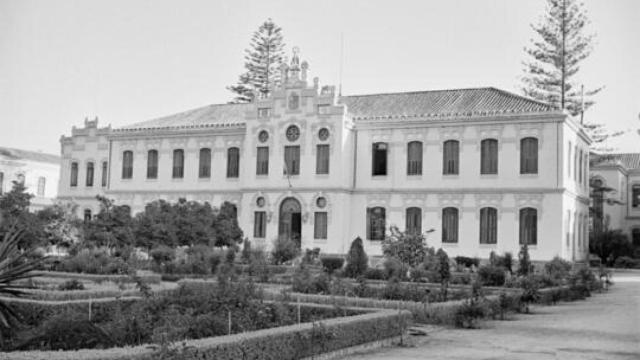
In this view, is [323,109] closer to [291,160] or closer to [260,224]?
[291,160]

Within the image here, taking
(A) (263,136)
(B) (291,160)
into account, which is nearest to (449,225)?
(B) (291,160)

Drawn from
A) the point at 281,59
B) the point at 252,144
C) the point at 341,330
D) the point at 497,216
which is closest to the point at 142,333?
the point at 341,330

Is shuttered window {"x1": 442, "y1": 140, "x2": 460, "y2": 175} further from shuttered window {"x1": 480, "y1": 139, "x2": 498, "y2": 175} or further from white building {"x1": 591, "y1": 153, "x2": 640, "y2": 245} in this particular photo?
white building {"x1": 591, "y1": 153, "x2": 640, "y2": 245}

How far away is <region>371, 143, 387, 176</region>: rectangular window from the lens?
40906 mm

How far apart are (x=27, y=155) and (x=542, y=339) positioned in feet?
185

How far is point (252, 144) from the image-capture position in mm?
43000

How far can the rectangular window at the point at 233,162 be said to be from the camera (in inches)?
1754

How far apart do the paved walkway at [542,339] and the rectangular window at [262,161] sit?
23.3m

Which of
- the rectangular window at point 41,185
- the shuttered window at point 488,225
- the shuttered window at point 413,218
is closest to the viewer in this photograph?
the shuttered window at point 488,225

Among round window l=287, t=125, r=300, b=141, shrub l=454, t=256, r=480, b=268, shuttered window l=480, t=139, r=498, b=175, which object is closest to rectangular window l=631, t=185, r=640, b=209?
shuttered window l=480, t=139, r=498, b=175

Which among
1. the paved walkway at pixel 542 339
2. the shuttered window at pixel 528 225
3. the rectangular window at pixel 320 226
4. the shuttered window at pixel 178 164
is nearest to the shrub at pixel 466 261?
the shuttered window at pixel 528 225

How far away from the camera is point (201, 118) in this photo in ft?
157

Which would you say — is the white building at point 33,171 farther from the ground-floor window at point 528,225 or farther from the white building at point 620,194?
the white building at point 620,194

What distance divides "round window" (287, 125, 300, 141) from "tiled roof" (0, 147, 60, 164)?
27903 mm
